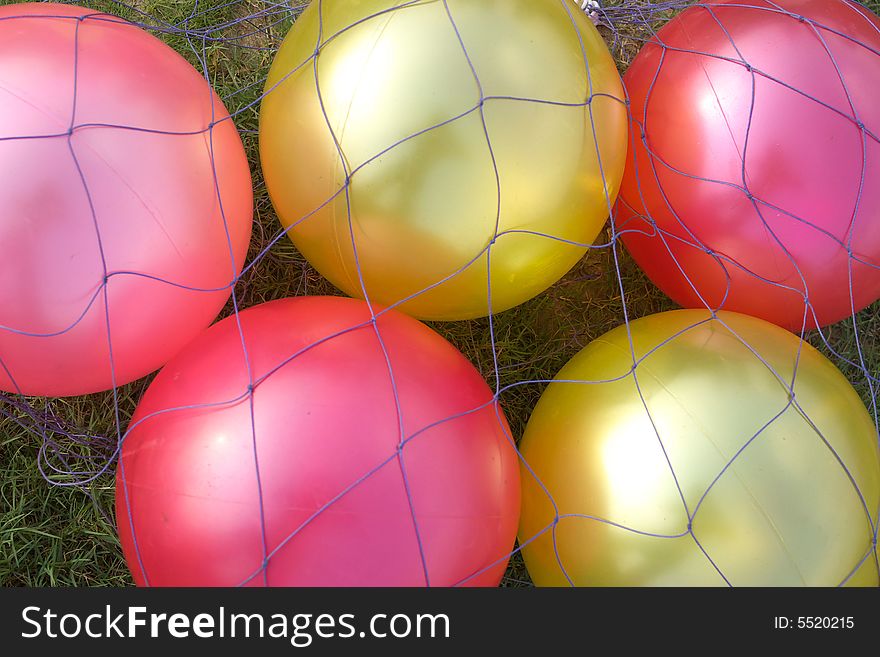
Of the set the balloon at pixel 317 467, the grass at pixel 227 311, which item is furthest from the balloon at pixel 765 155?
the balloon at pixel 317 467

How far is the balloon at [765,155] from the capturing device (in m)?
1.16

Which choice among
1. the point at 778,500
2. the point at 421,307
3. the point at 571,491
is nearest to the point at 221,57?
the point at 421,307

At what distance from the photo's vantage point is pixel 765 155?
1.16 metres

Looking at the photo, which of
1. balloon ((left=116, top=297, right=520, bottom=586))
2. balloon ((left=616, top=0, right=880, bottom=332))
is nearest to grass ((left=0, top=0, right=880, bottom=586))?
balloon ((left=616, top=0, right=880, bottom=332))

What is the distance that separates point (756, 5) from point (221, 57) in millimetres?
1010

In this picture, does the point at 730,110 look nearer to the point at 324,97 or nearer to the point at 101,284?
the point at 324,97

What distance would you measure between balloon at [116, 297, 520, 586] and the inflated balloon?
100 millimetres

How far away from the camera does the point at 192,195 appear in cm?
102

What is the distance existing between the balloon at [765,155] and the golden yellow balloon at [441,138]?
0.14m

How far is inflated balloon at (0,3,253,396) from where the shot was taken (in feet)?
3.08

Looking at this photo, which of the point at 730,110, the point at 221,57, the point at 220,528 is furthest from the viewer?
the point at 221,57

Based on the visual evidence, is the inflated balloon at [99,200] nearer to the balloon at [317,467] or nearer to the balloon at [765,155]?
the balloon at [317,467]

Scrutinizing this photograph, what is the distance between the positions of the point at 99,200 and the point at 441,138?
0.44 metres

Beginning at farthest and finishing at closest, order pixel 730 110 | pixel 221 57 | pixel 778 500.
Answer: pixel 221 57 < pixel 730 110 < pixel 778 500
